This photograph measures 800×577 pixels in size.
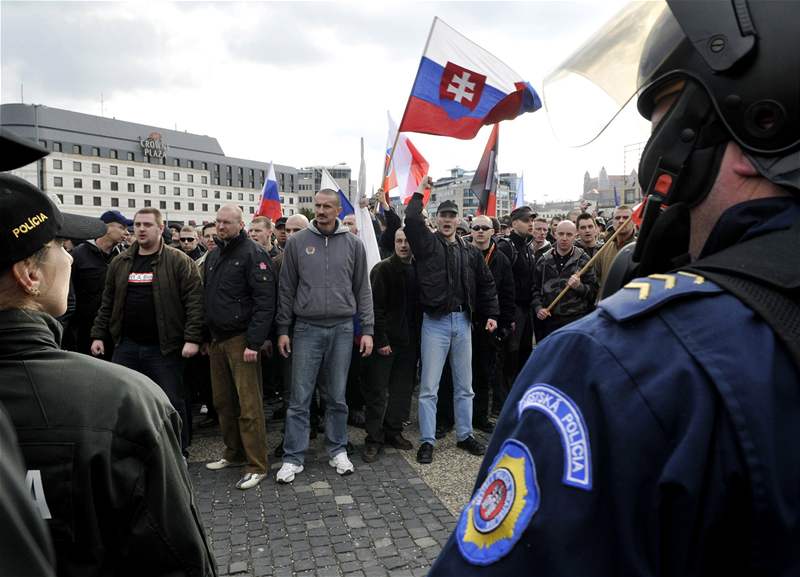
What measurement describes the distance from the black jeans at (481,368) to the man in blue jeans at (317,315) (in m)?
1.71

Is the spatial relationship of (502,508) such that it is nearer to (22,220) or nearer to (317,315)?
(22,220)

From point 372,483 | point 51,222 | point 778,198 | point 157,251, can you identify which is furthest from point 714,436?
point 157,251

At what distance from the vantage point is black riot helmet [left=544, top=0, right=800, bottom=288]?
100cm

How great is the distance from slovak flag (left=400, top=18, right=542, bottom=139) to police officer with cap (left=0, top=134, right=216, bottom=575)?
172 inches

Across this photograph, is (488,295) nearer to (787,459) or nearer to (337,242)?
(337,242)

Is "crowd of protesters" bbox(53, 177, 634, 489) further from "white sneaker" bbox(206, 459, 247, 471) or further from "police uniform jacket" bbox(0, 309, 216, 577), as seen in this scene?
"police uniform jacket" bbox(0, 309, 216, 577)

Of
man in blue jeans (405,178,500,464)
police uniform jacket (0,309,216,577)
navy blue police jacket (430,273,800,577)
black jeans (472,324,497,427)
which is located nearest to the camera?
navy blue police jacket (430,273,800,577)

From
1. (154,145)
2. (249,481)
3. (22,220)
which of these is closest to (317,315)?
(249,481)

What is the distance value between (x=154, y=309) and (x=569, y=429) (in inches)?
196

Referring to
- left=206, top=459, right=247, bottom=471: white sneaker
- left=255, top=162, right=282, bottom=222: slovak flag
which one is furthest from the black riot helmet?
left=255, top=162, right=282, bottom=222: slovak flag

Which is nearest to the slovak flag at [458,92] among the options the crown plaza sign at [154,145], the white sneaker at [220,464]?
the white sneaker at [220,464]

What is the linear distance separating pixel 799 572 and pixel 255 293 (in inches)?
190

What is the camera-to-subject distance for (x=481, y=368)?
21.7 feet

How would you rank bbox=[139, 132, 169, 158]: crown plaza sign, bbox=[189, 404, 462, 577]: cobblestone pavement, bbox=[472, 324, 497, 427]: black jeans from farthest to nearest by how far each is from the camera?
bbox=[139, 132, 169, 158]: crown plaza sign → bbox=[472, 324, 497, 427]: black jeans → bbox=[189, 404, 462, 577]: cobblestone pavement
